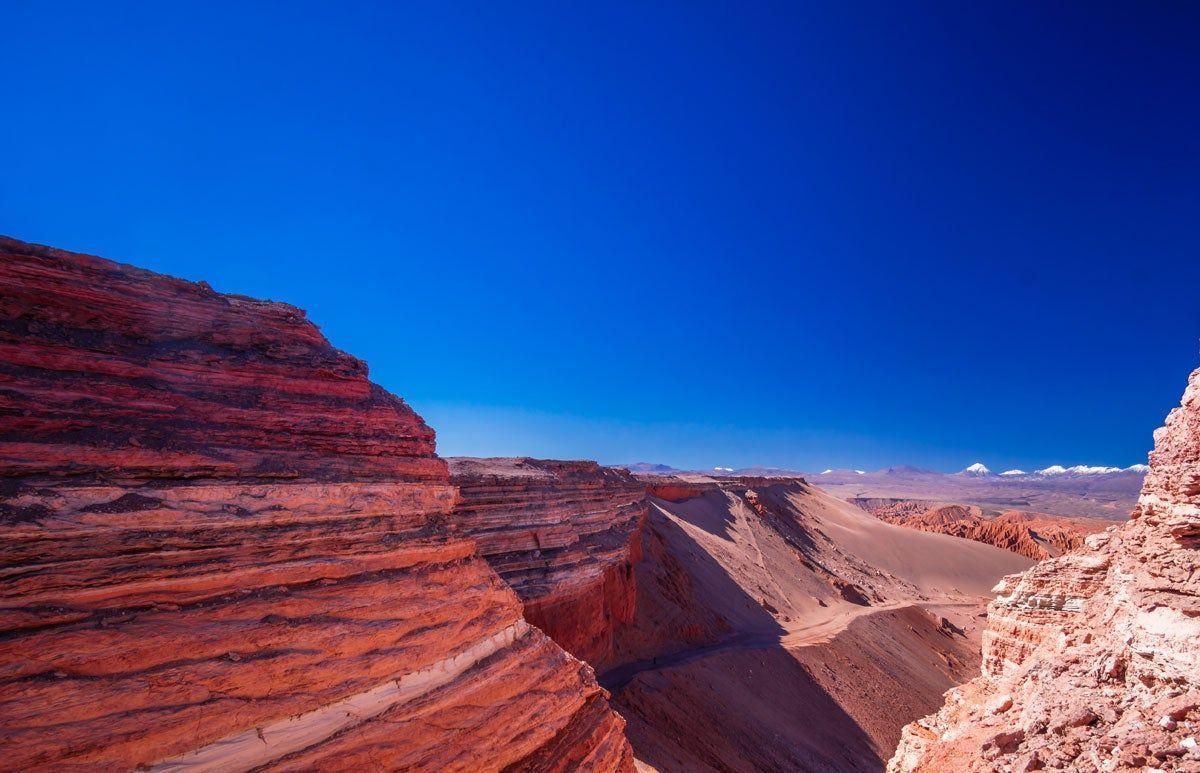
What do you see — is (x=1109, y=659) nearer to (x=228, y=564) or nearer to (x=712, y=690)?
(x=228, y=564)

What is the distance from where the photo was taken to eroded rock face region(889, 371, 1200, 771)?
5477 millimetres

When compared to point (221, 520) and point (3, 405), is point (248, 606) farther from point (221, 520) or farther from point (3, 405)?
point (3, 405)

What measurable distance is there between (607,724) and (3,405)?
23.2ft

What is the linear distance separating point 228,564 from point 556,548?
1030 centimetres

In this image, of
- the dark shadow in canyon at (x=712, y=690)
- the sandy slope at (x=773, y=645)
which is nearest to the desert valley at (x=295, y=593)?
the dark shadow in canyon at (x=712, y=690)

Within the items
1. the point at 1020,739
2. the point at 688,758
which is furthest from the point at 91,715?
the point at 688,758

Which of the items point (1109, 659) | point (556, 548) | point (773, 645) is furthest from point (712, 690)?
point (1109, 659)

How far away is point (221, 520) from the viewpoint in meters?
4.71

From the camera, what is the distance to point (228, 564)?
4551mm

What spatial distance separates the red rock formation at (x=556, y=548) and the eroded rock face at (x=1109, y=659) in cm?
738

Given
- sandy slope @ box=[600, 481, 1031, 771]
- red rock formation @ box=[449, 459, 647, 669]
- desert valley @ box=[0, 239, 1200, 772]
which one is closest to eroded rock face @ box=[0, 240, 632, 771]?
desert valley @ box=[0, 239, 1200, 772]

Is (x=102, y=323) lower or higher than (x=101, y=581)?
higher

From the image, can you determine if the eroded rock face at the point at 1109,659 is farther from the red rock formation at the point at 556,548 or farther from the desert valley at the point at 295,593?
the red rock formation at the point at 556,548

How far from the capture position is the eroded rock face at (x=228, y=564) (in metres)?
3.79
